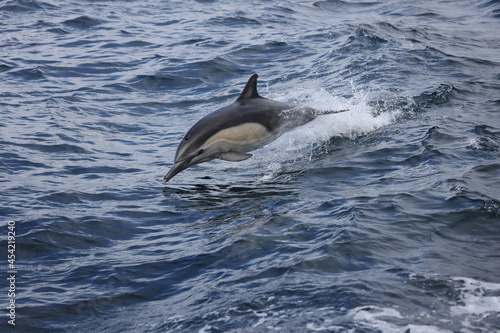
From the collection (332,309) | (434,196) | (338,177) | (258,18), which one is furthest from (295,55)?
(332,309)

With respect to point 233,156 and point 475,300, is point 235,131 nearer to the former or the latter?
point 233,156

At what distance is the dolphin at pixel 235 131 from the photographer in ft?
32.8

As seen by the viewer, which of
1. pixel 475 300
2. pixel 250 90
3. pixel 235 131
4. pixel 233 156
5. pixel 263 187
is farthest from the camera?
pixel 250 90

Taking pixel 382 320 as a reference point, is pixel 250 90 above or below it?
above

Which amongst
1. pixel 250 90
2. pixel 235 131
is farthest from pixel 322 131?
pixel 235 131

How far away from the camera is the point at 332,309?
20.0ft

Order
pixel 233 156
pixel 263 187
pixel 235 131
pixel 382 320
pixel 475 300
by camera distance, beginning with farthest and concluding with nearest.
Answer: pixel 235 131
pixel 233 156
pixel 263 187
pixel 475 300
pixel 382 320

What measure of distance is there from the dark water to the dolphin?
40 cm

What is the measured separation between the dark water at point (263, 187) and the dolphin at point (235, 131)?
0.40m

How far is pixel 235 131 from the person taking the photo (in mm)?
10172

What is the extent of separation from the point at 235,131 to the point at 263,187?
3.30ft

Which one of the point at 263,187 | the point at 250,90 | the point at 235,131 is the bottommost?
the point at 263,187

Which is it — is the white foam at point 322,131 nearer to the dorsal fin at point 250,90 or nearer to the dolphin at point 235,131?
the dolphin at point 235,131

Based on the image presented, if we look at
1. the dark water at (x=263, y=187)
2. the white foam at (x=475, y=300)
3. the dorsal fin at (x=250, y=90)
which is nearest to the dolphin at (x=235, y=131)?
the dorsal fin at (x=250, y=90)
